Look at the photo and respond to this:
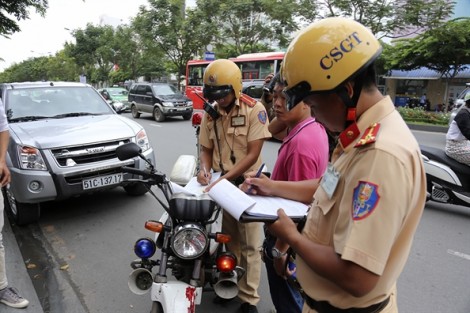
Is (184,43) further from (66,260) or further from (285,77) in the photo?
(285,77)

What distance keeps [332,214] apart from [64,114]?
4.76 metres

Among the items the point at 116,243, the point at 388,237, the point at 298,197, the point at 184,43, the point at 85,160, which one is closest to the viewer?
the point at 388,237

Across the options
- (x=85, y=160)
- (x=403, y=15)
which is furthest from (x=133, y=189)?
(x=403, y=15)

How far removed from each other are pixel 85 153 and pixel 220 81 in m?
2.32

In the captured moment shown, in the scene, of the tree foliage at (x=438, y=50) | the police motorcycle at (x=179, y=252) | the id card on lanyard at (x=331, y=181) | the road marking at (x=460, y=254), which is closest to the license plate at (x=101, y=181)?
the police motorcycle at (x=179, y=252)

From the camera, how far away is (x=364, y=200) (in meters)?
0.94

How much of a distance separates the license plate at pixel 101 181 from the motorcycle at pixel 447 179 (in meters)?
4.03

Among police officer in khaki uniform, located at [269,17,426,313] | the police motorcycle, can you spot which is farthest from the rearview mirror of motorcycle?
police officer in khaki uniform, located at [269,17,426,313]

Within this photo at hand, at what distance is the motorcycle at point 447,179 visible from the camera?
14.9ft

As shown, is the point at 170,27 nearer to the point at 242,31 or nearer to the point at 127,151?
the point at 242,31

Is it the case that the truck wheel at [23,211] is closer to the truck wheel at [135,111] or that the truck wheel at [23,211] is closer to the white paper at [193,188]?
the white paper at [193,188]

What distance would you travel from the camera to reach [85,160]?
13.6 feet

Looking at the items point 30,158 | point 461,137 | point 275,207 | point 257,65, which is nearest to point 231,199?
point 275,207

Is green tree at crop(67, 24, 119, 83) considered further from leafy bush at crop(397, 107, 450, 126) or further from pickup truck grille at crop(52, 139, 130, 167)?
pickup truck grille at crop(52, 139, 130, 167)
